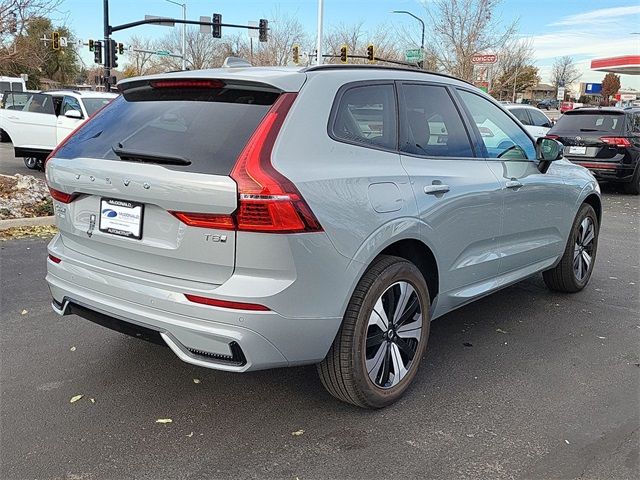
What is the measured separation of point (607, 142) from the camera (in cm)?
1241

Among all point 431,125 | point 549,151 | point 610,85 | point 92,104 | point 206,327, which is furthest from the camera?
point 610,85

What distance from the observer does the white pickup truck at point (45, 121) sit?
12938 mm

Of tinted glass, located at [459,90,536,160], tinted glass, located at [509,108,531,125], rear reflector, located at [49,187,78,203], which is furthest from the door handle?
tinted glass, located at [509,108,531,125]

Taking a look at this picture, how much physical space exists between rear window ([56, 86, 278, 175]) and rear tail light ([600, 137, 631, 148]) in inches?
444

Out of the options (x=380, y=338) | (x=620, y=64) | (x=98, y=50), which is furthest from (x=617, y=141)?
(x=620, y=64)

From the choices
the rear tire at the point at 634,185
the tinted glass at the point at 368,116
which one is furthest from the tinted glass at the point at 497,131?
the rear tire at the point at 634,185

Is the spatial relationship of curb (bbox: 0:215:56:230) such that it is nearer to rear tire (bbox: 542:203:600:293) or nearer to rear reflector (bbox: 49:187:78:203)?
rear reflector (bbox: 49:187:78:203)

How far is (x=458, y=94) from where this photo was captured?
13.3 feet

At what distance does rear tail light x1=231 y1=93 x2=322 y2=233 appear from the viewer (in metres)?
2.61

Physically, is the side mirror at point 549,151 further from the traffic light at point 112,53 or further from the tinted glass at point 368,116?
the traffic light at point 112,53

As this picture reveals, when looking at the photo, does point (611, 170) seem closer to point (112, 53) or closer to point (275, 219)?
point (275, 219)

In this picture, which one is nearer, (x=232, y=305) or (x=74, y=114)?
(x=232, y=305)

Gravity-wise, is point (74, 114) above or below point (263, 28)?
below

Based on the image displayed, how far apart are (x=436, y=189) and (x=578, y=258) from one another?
262cm
